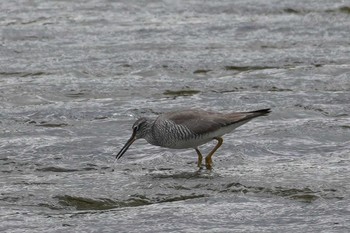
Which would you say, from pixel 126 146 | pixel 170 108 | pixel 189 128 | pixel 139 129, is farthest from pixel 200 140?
pixel 170 108

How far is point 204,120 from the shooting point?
40.4ft

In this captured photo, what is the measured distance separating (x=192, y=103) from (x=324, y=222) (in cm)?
557

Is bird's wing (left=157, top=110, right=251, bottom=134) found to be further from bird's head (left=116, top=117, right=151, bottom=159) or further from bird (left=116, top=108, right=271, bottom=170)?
bird's head (left=116, top=117, right=151, bottom=159)

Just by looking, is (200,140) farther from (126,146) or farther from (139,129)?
(126,146)

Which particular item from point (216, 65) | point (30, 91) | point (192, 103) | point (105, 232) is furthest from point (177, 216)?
point (216, 65)

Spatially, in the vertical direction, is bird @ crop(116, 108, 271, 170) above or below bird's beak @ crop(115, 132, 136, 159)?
above

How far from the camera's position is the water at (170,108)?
10656 millimetres

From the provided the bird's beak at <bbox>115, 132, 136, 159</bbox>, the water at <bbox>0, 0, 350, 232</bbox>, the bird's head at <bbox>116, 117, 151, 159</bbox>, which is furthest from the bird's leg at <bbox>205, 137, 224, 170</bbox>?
the bird's beak at <bbox>115, 132, 136, 159</bbox>

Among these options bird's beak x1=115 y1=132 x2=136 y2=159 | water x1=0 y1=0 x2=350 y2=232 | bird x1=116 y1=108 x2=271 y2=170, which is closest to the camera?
water x1=0 y1=0 x2=350 y2=232

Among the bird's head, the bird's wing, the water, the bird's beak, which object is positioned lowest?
the water

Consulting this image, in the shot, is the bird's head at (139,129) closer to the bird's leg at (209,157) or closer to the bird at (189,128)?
the bird at (189,128)

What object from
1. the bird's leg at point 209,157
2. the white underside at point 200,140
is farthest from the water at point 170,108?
the white underside at point 200,140

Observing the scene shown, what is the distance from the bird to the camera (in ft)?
40.1

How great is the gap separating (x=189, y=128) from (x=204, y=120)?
240 millimetres
